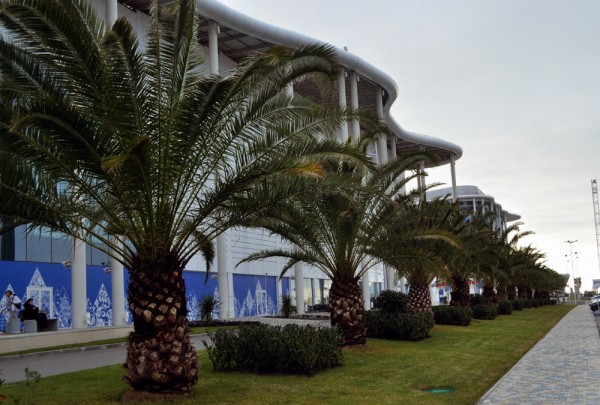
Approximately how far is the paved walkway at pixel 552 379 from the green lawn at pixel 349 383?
0.33 metres

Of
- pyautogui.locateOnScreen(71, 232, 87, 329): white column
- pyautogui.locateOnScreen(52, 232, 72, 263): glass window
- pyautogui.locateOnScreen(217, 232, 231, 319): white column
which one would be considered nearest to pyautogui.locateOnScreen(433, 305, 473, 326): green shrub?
pyautogui.locateOnScreen(217, 232, 231, 319): white column

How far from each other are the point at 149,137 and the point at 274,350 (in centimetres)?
544

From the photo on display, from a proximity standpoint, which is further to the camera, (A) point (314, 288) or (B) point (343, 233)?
(A) point (314, 288)

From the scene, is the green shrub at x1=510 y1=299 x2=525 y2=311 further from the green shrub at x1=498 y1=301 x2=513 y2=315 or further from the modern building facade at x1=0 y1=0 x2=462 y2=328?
the modern building facade at x1=0 y1=0 x2=462 y2=328

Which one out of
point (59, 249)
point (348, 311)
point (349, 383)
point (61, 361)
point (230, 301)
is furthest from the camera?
point (230, 301)

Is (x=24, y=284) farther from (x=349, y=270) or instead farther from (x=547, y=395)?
(x=547, y=395)

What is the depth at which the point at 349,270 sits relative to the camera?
1698 centimetres

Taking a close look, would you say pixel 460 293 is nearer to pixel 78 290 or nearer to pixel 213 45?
pixel 213 45

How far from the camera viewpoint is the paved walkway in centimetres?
979

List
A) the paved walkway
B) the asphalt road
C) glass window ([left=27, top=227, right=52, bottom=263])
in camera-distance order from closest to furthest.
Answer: the paved walkway
the asphalt road
glass window ([left=27, top=227, right=52, bottom=263])

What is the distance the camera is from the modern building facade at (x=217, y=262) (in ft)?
87.8

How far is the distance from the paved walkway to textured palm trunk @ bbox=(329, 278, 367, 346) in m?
4.15

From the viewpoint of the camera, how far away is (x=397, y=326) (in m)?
19.7

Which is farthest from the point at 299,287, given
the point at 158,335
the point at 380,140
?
the point at 158,335
